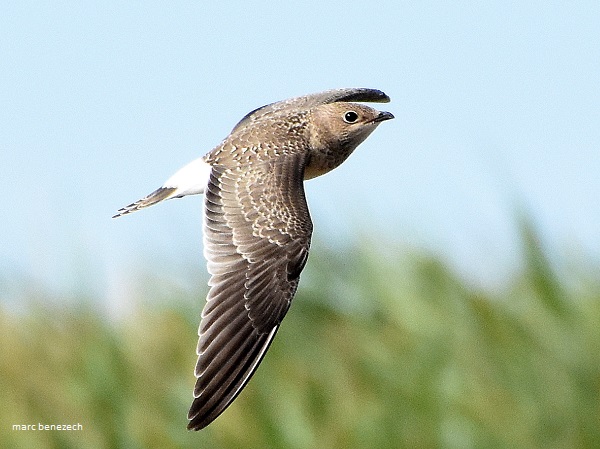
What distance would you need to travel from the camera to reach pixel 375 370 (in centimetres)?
768

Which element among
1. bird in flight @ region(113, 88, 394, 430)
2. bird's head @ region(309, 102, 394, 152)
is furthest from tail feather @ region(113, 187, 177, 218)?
bird's head @ region(309, 102, 394, 152)

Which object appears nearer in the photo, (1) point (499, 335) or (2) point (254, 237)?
(2) point (254, 237)

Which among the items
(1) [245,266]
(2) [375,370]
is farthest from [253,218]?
(2) [375,370]

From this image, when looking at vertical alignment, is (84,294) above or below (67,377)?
above

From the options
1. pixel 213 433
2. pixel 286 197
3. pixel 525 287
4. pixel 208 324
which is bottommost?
pixel 213 433

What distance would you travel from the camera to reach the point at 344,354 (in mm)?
7914

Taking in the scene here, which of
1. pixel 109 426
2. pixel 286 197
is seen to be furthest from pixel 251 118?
pixel 109 426

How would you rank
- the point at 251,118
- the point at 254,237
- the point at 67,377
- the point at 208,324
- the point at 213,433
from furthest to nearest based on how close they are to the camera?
the point at 67,377
the point at 213,433
the point at 251,118
the point at 254,237
the point at 208,324

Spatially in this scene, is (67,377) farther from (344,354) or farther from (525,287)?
(525,287)

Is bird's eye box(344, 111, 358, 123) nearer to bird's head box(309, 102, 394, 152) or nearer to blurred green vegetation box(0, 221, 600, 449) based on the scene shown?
bird's head box(309, 102, 394, 152)

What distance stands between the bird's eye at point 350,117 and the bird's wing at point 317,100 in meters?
0.23

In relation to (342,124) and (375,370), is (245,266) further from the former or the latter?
(375,370)

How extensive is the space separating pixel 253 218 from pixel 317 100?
143 cm

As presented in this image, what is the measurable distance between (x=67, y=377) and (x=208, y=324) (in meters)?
2.85
